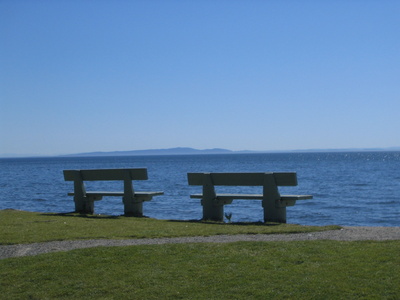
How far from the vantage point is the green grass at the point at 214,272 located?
21.1 ft

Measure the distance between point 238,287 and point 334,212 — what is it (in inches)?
716

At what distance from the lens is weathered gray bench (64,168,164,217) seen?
580 inches

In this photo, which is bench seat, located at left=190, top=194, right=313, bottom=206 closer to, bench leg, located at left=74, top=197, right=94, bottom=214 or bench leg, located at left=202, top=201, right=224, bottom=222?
bench leg, located at left=202, top=201, right=224, bottom=222

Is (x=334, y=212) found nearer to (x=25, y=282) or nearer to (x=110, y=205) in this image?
(x=110, y=205)

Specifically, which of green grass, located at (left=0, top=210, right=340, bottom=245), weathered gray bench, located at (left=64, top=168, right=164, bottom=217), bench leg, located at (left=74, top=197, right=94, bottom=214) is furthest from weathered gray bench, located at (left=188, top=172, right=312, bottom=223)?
bench leg, located at (left=74, top=197, right=94, bottom=214)

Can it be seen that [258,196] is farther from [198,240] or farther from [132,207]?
[198,240]

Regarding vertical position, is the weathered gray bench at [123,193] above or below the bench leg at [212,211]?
above

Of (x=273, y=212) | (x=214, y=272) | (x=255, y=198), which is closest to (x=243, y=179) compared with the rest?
(x=255, y=198)

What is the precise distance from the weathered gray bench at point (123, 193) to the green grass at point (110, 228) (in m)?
0.92

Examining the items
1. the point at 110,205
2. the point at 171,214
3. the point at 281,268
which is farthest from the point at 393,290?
the point at 110,205

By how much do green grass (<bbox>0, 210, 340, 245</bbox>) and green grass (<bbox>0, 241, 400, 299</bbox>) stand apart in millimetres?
1846

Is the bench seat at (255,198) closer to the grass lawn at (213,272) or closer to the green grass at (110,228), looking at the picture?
the green grass at (110,228)

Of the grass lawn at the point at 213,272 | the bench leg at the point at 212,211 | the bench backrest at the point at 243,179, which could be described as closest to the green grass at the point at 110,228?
the bench leg at the point at 212,211

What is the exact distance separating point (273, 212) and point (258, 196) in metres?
0.65
